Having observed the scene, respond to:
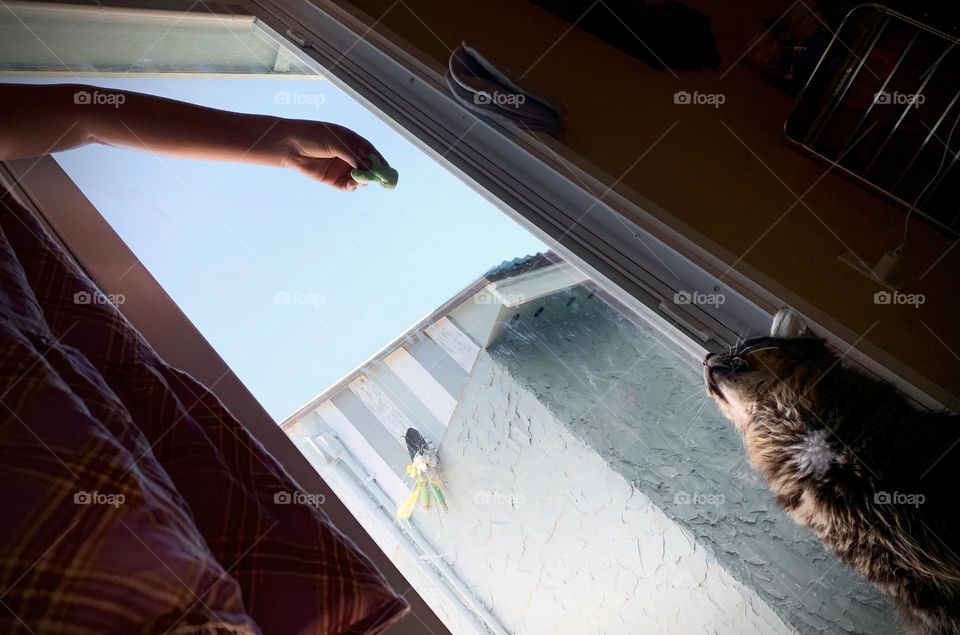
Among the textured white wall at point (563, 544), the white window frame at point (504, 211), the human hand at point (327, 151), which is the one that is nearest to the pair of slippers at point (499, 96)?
the white window frame at point (504, 211)

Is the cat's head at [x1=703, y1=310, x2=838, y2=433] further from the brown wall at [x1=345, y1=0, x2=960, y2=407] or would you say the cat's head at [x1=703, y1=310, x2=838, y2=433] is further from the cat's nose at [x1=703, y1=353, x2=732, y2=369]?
the brown wall at [x1=345, y1=0, x2=960, y2=407]

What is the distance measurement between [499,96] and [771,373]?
0.82 meters

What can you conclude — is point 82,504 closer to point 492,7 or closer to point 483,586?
point 483,586

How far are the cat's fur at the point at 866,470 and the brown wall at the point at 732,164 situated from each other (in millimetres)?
216

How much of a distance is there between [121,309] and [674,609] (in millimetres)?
1056

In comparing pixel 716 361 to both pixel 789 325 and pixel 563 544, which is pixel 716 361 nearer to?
pixel 789 325

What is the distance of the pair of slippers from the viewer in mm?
1362

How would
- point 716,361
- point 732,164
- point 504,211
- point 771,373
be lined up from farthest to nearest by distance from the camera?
point 732,164, point 504,211, point 716,361, point 771,373

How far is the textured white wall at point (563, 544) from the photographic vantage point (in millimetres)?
981

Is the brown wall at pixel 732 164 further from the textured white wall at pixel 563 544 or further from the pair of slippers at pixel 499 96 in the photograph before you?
the textured white wall at pixel 563 544

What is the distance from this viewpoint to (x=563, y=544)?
105 cm

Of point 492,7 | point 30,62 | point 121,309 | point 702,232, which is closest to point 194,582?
point 121,309

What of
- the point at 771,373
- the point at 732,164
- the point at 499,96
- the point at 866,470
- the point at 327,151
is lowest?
the point at 866,470

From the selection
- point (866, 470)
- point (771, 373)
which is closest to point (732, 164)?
point (771, 373)
